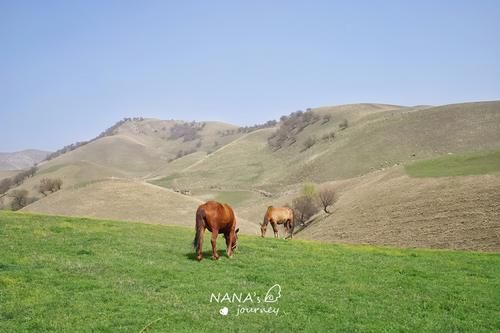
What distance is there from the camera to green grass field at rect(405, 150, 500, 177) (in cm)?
7025

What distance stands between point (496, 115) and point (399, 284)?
483ft

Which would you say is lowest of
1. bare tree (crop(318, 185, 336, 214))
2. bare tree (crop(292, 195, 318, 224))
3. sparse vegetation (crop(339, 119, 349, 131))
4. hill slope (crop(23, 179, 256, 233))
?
bare tree (crop(292, 195, 318, 224))

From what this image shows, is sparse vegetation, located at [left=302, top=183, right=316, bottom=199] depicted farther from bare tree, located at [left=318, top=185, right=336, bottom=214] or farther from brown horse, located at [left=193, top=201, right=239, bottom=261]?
brown horse, located at [left=193, top=201, right=239, bottom=261]

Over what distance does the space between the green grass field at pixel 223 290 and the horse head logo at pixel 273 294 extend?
0.23 meters

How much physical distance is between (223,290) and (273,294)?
5.18 ft

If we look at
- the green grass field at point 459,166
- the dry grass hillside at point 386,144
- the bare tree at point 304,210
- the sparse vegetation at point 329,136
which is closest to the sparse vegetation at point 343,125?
the dry grass hillside at point 386,144

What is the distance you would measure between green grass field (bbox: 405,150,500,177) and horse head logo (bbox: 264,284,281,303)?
202 ft

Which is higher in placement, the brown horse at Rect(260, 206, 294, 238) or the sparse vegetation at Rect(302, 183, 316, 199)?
the brown horse at Rect(260, 206, 294, 238)

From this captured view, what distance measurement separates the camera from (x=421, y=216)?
62.4 m

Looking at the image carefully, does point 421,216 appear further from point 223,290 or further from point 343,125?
point 343,125

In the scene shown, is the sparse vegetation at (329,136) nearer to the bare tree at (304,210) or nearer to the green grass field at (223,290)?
the bare tree at (304,210)

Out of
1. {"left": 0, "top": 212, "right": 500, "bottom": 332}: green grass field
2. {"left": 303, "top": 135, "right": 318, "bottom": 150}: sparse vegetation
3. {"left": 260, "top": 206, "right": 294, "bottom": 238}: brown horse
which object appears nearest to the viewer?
{"left": 0, "top": 212, "right": 500, "bottom": 332}: green grass field

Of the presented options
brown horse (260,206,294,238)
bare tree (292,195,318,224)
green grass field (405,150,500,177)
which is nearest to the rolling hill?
green grass field (405,150,500,177)

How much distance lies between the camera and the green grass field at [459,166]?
7025 cm
